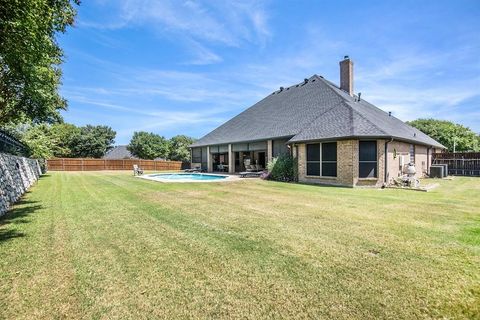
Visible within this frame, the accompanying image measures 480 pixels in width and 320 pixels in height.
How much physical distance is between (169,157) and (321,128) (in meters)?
41.6

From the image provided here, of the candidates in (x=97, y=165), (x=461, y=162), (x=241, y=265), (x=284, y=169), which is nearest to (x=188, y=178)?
(x=284, y=169)

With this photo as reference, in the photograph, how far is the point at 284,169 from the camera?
15.8 m

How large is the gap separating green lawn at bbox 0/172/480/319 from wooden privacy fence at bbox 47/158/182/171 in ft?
94.3

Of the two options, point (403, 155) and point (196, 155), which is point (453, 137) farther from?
point (196, 155)

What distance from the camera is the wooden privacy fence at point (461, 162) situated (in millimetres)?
20984

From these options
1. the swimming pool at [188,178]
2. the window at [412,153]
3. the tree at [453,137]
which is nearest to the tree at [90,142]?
the swimming pool at [188,178]

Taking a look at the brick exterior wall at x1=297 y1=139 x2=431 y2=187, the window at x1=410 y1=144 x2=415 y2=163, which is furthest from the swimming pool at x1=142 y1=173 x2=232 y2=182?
the window at x1=410 y1=144 x2=415 y2=163

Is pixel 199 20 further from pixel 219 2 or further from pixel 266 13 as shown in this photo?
pixel 266 13

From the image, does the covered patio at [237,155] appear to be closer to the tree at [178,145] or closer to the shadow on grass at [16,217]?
the shadow on grass at [16,217]

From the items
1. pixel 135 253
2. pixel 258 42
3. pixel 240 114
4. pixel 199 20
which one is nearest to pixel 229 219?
pixel 135 253

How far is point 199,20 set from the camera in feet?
38.4

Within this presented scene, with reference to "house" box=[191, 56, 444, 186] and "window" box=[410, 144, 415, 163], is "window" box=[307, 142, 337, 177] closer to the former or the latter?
"house" box=[191, 56, 444, 186]

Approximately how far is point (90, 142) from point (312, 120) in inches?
1647

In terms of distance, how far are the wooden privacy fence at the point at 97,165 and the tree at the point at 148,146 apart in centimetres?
1294
